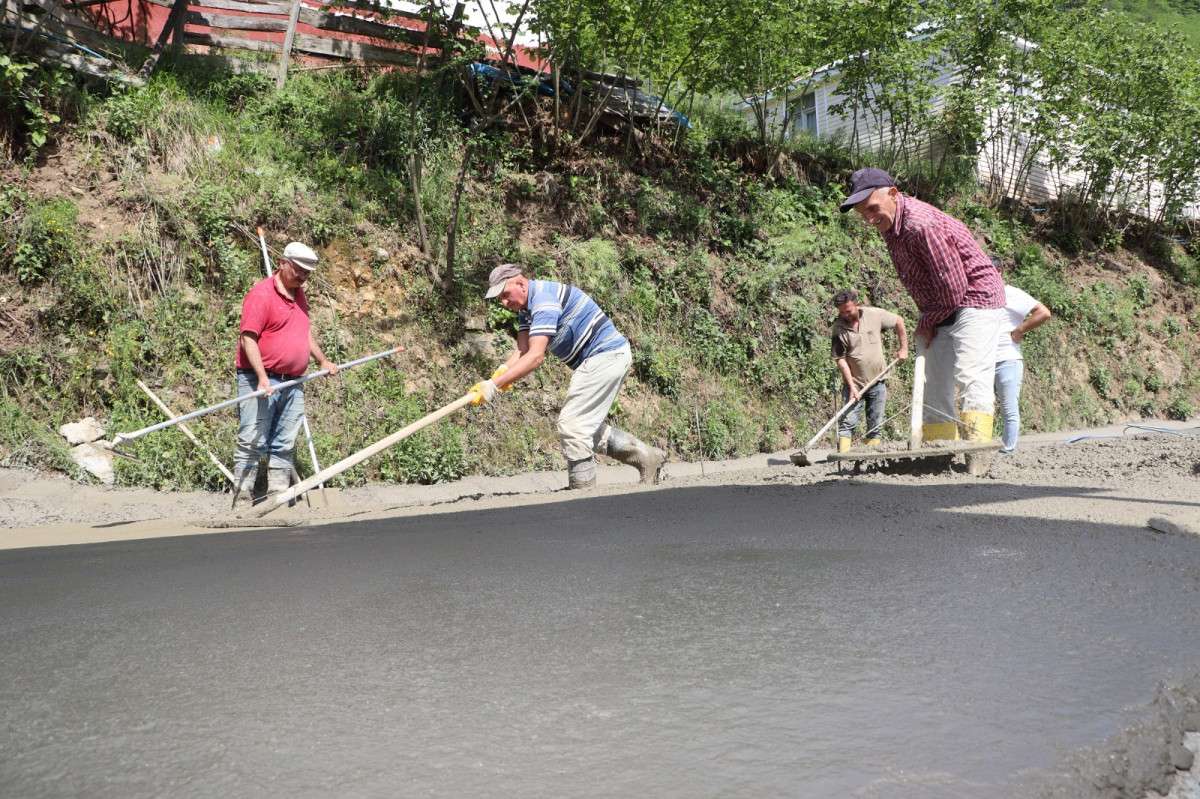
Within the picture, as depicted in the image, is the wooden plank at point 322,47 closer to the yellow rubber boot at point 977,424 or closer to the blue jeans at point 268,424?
the blue jeans at point 268,424

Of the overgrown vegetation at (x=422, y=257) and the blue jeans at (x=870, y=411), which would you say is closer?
the overgrown vegetation at (x=422, y=257)

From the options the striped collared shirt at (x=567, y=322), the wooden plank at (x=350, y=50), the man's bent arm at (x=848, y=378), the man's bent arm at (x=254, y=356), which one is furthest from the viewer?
the wooden plank at (x=350, y=50)

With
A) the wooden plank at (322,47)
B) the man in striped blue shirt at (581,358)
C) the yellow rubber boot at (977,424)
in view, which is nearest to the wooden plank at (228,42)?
the wooden plank at (322,47)

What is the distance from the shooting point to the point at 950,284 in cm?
574

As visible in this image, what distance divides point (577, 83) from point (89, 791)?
12.1 meters

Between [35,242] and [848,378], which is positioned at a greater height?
[35,242]

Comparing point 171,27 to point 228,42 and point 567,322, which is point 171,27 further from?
point 567,322

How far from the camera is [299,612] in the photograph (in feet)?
10.2

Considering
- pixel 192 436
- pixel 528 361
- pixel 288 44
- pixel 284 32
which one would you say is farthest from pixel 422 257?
pixel 528 361

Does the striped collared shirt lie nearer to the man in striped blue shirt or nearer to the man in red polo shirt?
the man in striped blue shirt

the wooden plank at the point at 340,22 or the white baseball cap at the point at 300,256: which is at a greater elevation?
the wooden plank at the point at 340,22

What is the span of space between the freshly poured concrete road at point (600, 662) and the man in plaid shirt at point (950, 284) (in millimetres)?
1659

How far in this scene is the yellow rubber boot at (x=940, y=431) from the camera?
6.03 m

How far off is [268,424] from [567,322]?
7.26 feet
